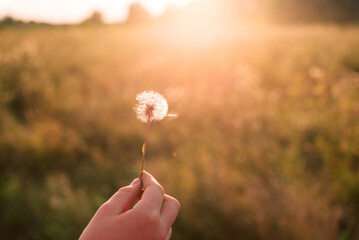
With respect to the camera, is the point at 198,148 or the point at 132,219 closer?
the point at 132,219

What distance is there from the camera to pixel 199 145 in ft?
11.9

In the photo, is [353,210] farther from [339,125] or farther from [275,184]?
[339,125]

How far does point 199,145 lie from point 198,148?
13cm

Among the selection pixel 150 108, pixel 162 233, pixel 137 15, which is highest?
pixel 137 15

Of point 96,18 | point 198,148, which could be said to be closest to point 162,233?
point 198,148

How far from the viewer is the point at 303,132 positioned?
3854mm

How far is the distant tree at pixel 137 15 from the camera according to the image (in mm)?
38438

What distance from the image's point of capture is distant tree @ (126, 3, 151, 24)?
1513 inches

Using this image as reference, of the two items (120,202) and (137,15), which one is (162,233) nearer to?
(120,202)

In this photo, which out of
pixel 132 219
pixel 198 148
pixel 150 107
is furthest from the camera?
pixel 198 148

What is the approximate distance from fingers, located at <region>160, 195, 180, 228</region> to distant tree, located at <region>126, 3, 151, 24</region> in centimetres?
3979

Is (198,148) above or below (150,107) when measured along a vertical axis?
below

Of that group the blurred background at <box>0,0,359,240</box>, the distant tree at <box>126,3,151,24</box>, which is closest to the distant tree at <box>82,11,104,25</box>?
the distant tree at <box>126,3,151,24</box>

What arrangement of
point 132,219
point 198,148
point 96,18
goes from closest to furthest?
point 132,219 < point 198,148 < point 96,18
